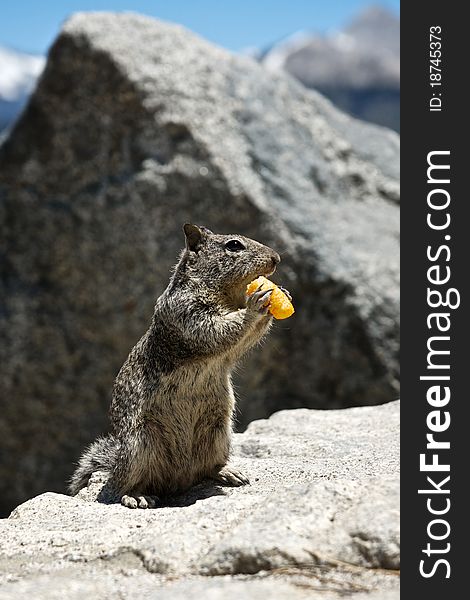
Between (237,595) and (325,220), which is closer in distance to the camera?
(237,595)

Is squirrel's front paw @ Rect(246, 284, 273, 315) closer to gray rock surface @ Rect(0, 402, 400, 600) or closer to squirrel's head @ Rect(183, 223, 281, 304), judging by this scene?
squirrel's head @ Rect(183, 223, 281, 304)

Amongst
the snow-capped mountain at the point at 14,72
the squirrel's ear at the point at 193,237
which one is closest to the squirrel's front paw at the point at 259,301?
the squirrel's ear at the point at 193,237

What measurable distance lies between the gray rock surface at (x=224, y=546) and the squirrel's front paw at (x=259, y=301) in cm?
101

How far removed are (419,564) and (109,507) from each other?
204cm

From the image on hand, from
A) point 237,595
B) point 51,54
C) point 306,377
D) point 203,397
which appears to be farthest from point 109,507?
point 51,54

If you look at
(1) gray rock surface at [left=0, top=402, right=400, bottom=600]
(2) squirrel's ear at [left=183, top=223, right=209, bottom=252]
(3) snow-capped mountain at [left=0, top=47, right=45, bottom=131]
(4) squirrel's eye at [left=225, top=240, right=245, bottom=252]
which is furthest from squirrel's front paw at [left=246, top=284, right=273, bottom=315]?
(3) snow-capped mountain at [left=0, top=47, right=45, bottom=131]

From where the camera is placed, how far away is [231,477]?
533 cm

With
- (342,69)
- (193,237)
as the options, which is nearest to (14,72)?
(342,69)

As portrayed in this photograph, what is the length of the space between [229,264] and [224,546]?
2.16 m

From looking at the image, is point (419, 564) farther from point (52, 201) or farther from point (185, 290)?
point (52, 201)

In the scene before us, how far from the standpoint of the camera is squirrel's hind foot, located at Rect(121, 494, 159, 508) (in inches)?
197

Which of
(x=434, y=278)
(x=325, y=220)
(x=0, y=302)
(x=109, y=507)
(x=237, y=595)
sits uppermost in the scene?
(x=325, y=220)

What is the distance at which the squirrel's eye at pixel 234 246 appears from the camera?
5488 millimetres

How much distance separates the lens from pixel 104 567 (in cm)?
383
